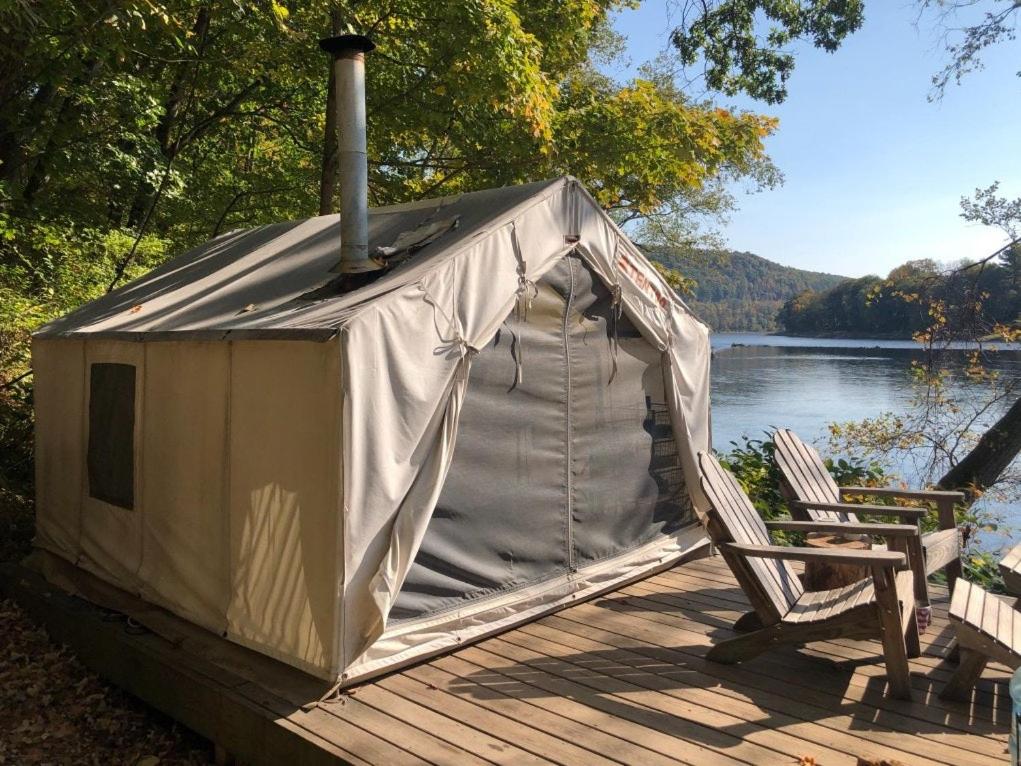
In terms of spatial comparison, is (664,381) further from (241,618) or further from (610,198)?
(610,198)

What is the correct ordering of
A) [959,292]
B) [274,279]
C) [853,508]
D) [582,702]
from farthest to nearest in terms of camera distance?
[959,292] → [274,279] → [853,508] → [582,702]

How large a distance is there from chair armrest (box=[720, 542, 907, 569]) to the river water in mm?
4318

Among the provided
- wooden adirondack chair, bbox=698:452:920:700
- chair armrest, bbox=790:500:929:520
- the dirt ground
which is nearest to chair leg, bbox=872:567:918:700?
wooden adirondack chair, bbox=698:452:920:700

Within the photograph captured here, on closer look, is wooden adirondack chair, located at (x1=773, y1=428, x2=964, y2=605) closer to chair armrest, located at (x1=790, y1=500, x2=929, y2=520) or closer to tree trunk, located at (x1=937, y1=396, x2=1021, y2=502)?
chair armrest, located at (x1=790, y1=500, x2=929, y2=520)

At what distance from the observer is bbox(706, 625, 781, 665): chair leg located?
338 centimetres

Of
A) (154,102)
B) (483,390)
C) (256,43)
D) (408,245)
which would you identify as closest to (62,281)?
(154,102)

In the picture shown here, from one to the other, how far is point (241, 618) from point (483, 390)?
1505 millimetres

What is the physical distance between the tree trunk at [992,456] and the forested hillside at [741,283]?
605 inches

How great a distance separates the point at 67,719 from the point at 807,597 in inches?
143

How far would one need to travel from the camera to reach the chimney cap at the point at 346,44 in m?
4.28

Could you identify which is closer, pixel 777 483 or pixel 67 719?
pixel 67 719

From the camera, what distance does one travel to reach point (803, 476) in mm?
4492

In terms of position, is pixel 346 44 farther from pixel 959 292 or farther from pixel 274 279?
pixel 959 292

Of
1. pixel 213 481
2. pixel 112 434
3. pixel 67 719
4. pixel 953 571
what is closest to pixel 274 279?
pixel 112 434
